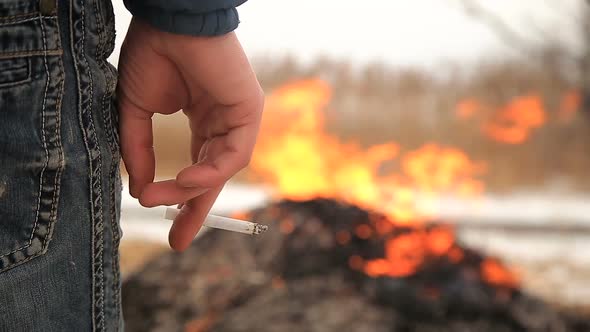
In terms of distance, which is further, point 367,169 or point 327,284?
point 367,169

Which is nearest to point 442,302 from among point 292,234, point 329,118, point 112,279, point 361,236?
point 361,236

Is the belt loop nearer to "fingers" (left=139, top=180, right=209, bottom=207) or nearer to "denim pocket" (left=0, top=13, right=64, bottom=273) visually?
"denim pocket" (left=0, top=13, right=64, bottom=273)

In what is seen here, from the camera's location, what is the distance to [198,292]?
1.55 m

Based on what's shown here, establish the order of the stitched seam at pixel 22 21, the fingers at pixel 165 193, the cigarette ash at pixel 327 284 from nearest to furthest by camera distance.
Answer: the stitched seam at pixel 22 21, the fingers at pixel 165 193, the cigarette ash at pixel 327 284

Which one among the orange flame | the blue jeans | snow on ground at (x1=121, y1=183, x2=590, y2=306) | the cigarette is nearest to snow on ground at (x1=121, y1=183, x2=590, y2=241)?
snow on ground at (x1=121, y1=183, x2=590, y2=306)

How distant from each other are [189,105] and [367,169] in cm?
124

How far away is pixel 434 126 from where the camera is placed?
1.82 metres

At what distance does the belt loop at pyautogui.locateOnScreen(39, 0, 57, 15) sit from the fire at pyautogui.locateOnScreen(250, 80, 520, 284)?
1.26 m

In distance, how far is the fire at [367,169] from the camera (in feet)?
5.50

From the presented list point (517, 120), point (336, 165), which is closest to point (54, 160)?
point (336, 165)

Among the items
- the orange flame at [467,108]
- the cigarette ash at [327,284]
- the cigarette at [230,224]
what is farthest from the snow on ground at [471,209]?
the cigarette at [230,224]

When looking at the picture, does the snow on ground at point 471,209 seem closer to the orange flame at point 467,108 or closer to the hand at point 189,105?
the orange flame at point 467,108

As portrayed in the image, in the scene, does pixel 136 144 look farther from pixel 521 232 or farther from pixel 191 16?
pixel 521 232

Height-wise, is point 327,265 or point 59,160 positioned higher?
point 59,160
